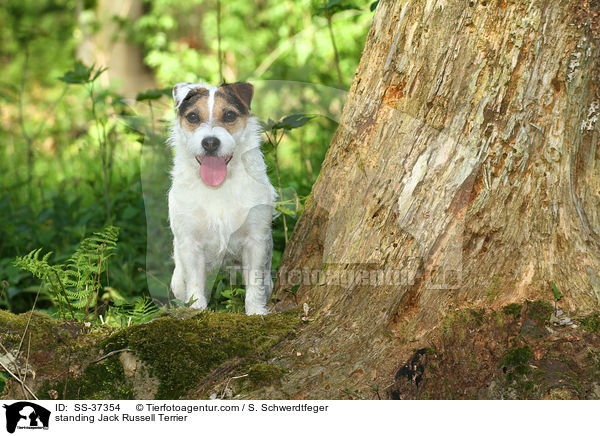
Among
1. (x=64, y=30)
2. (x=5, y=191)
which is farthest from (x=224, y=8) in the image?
(x=5, y=191)

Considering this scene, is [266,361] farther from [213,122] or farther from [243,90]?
[243,90]

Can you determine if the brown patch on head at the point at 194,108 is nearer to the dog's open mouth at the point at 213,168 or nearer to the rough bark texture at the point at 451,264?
the dog's open mouth at the point at 213,168

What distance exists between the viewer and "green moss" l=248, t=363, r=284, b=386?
118 inches

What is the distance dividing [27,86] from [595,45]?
63.3 feet

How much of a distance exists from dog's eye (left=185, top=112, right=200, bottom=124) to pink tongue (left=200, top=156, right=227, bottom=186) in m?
0.23

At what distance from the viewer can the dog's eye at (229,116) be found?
11.5 ft

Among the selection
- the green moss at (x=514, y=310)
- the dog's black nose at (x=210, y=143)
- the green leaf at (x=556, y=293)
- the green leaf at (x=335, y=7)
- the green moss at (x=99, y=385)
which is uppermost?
the green leaf at (x=335, y=7)

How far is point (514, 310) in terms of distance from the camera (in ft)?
10.1

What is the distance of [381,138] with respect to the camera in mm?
3371

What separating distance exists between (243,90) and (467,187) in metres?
1.49

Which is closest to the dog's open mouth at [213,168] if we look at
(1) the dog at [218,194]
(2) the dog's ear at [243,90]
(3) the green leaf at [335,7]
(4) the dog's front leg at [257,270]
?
(1) the dog at [218,194]

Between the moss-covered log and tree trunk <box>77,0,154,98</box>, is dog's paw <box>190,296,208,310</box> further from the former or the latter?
tree trunk <box>77,0,154,98</box>

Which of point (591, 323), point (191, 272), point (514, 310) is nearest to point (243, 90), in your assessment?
point (191, 272)
